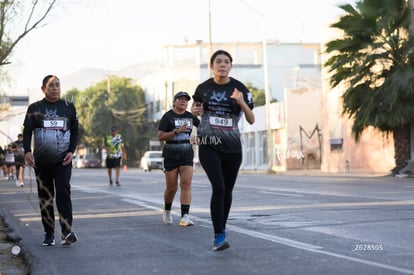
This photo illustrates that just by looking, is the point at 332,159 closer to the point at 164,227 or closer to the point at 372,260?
the point at 164,227

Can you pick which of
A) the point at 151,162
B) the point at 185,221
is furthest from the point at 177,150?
the point at 151,162

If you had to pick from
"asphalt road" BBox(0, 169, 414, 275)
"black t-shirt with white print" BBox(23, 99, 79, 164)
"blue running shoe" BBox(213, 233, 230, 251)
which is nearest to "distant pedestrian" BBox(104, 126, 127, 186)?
"asphalt road" BBox(0, 169, 414, 275)

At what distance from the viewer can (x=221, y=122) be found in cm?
785

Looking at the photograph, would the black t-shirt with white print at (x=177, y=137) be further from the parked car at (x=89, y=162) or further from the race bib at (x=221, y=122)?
the parked car at (x=89, y=162)

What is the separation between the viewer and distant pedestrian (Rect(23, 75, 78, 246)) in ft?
28.6

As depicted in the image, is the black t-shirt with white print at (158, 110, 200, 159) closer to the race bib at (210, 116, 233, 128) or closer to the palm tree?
the race bib at (210, 116, 233, 128)

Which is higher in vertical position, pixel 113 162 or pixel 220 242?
pixel 113 162

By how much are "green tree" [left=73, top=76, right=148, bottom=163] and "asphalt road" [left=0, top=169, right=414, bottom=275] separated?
62.8m

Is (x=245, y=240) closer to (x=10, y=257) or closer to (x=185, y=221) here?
(x=185, y=221)

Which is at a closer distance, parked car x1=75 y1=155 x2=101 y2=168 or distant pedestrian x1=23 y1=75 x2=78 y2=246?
distant pedestrian x1=23 y1=75 x2=78 y2=246

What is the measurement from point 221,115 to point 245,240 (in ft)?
5.05

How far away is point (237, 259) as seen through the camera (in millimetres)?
7176

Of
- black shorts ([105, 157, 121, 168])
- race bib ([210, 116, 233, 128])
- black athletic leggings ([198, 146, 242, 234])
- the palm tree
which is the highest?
the palm tree

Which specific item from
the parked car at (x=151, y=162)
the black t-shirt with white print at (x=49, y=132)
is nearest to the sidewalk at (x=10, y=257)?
the black t-shirt with white print at (x=49, y=132)
